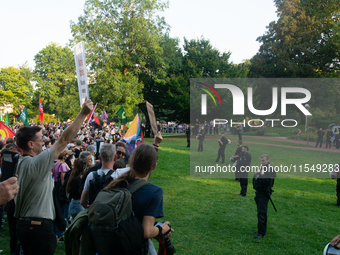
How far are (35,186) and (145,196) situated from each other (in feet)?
4.58

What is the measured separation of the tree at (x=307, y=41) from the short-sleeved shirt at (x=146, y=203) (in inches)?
1631

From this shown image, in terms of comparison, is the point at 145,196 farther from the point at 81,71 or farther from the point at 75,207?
the point at 81,71

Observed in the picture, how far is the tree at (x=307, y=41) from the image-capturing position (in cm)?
3903

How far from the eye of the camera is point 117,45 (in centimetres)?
3475

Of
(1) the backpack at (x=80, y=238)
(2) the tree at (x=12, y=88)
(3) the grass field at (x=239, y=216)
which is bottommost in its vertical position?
(3) the grass field at (x=239, y=216)

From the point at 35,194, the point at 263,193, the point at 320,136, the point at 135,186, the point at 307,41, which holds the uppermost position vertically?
the point at 307,41

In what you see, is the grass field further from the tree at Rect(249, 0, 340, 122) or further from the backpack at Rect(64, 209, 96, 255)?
the tree at Rect(249, 0, 340, 122)

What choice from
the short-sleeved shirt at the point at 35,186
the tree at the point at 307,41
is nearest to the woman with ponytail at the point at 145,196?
the short-sleeved shirt at the point at 35,186

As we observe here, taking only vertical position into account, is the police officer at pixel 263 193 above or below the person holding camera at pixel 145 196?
below

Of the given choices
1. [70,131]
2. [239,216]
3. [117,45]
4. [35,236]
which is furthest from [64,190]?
[117,45]

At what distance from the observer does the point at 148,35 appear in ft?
112

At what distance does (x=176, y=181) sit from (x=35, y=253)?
34.8 ft

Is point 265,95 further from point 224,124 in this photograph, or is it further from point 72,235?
point 72,235

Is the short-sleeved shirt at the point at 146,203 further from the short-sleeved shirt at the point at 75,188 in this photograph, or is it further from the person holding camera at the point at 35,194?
the short-sleeved shirt at the point at 75,188
